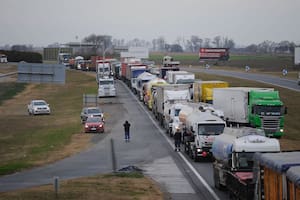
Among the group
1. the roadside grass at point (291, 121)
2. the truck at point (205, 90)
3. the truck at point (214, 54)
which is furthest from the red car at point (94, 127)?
the truck at point (214, 54)

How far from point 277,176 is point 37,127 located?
4245 cm

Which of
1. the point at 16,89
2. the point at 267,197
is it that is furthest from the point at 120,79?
the point at 267,197

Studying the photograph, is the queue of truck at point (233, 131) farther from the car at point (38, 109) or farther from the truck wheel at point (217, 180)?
the car at point (38, 109)

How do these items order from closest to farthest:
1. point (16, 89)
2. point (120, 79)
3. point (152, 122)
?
1. point (152, 122)
2. point (16, 89)
3. point (120, 79)

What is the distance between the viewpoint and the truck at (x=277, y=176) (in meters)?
15.1

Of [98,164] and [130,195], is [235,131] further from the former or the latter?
[98,164]

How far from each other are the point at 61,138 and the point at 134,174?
58.7 feet

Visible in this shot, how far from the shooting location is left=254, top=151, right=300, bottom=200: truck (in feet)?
49.5

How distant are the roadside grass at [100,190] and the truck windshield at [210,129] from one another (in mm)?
6504

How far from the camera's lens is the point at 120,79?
11756 cm

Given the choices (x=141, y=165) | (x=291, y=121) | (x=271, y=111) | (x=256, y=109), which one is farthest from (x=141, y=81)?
(x=141, y=165)

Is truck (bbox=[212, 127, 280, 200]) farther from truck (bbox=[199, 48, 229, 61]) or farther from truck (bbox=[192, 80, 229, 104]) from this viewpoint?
truck (bbox=[199, 48, 229, 61])

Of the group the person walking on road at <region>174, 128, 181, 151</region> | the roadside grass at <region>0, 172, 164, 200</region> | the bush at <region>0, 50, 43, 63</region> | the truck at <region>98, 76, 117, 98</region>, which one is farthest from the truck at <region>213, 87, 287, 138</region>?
the bush at <region>0, 50, 43, 63</region>

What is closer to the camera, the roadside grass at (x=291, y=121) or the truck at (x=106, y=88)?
the roadside grass at (x=291, y=121)
